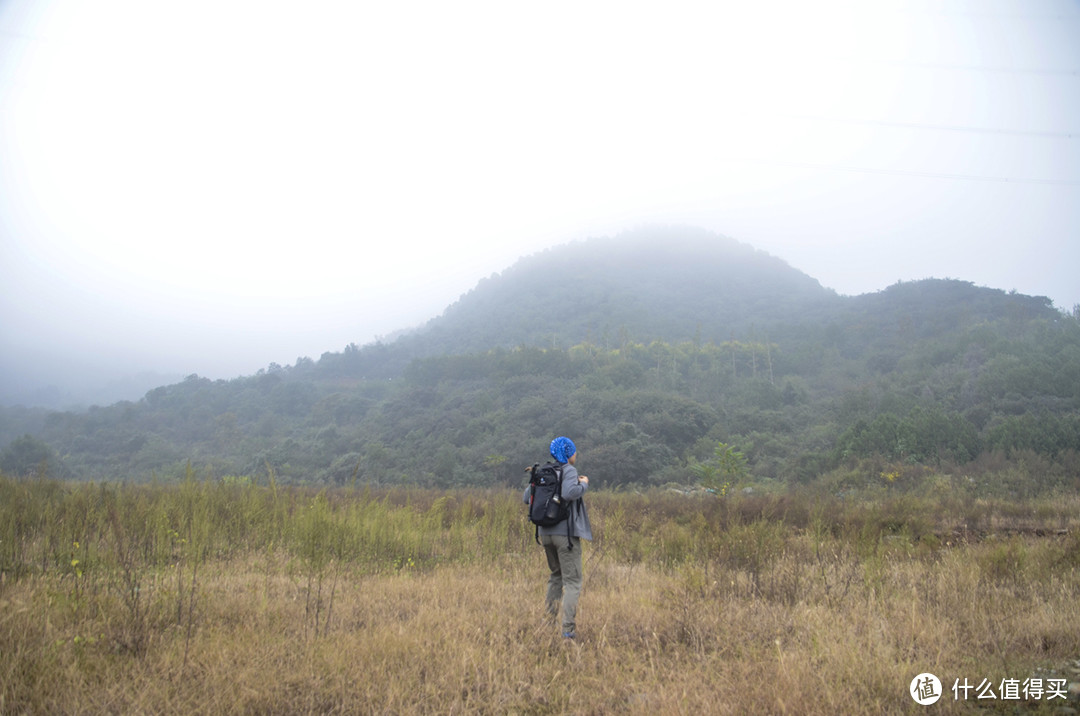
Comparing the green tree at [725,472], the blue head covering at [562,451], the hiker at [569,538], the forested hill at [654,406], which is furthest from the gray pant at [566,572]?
the forested hill at [654,406]

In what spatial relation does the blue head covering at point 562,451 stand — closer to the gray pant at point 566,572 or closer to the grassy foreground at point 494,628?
the gray pant at point 566,572

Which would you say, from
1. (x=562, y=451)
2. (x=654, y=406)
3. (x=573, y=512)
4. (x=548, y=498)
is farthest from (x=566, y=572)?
(x=654, y=406)

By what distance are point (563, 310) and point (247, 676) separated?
9470cm

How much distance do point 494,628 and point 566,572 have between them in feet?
2.88

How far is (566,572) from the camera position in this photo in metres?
4.78

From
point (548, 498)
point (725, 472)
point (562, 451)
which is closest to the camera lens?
point (548, 498)

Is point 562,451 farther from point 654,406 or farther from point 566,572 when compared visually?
point 654,406

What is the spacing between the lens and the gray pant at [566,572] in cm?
464

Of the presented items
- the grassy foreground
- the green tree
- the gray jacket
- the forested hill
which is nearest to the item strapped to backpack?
the gray jacket

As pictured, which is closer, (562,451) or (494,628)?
(494,628)

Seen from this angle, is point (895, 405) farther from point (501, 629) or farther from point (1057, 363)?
point (501, 629)

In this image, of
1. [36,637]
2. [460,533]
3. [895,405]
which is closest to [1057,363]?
[895,405]

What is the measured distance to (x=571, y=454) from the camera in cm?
502

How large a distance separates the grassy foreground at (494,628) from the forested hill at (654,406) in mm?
20805
